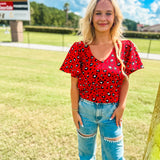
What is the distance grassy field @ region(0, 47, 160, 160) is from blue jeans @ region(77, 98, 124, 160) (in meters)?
0.88

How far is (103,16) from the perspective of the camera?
1.51m

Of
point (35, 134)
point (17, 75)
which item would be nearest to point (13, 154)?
point (35, 134)

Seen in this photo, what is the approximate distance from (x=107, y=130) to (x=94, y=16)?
3.55 ft

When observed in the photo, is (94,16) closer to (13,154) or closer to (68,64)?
(68,64)

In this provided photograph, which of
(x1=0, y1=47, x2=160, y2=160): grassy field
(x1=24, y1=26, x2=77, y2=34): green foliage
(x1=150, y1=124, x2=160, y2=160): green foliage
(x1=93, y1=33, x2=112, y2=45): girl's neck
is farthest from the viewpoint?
(x1=24, y1=26, x2=77, y2=34): green foliage

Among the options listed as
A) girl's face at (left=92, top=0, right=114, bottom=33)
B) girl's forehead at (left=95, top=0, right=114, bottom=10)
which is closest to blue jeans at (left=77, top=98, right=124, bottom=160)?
girl's face at (left=92, top=0, right=114, bottom=33)

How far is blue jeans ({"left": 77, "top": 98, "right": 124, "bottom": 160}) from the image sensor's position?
5.29 ft

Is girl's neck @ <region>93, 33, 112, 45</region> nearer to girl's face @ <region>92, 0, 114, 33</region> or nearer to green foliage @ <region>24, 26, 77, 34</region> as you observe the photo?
girl's face @ <region>92, 0, 114, 33</region>

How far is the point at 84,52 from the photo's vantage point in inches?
61.5

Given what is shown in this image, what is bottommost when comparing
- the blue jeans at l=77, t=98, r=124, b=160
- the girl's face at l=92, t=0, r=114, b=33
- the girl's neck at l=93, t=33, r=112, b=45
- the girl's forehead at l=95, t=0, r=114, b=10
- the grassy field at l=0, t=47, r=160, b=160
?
the grassy field at l=0, t=47, r=160, b=160

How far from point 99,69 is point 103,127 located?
588 millimetres

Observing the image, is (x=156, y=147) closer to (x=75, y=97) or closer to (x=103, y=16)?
(x=75, y=97)

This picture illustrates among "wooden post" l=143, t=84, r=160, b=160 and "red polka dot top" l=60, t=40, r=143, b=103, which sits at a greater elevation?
"red polka dot top" l=60, t=40, r=143, b=103

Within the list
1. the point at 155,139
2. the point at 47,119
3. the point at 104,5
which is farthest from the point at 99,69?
Result: the point at 47,119
